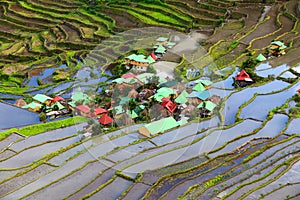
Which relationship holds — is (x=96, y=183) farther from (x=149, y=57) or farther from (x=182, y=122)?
(x=149, y=57)

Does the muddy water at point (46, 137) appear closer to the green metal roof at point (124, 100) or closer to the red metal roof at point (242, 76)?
the green metal roof at point (124, 100)

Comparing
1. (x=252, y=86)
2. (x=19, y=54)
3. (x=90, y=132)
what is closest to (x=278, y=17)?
(x=252, y=86)

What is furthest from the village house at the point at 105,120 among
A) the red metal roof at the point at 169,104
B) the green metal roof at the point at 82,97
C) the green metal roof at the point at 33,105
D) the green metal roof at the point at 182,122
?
the green metal roof at the point at 33,105

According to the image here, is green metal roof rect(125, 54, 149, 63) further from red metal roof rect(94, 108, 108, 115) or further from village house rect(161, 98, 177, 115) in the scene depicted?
village house rect(161, 98, 177, 115)

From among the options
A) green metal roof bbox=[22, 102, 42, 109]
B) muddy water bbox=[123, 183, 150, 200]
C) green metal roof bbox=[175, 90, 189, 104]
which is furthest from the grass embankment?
muddy water bbox=[123, 183, 150, 200]

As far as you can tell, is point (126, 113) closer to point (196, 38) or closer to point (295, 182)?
point (295, 182)

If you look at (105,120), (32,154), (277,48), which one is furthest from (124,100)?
(277,48)

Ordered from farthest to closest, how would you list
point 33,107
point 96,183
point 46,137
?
point 33,107, point 46,137, point 96,183
